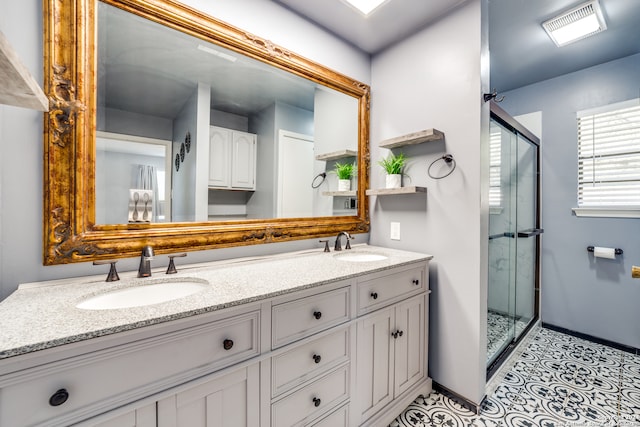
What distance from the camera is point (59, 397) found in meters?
0.65

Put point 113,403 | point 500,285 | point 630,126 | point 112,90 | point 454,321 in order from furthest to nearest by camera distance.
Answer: point 630,126
point 500,285
point 454,321
point 112,90
point 113,403

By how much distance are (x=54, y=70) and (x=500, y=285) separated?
2.81 m

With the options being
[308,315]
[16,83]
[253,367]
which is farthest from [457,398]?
[16,83]

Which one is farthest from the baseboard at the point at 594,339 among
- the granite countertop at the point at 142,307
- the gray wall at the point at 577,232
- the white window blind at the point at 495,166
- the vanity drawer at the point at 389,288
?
the granite countertop at the point at 142,307


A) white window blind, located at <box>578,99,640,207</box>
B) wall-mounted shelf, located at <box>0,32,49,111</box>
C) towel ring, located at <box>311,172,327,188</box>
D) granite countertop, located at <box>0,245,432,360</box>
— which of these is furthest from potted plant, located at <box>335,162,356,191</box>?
white window blind, located at <box>578,99,640,207</box>

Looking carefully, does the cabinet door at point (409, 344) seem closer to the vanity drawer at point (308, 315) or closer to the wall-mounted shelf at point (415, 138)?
the vanity drawer at point (308, 315)

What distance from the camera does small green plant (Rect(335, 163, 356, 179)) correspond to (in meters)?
2.04

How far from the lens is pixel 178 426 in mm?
811

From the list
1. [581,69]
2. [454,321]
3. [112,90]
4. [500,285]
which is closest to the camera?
[112,90]

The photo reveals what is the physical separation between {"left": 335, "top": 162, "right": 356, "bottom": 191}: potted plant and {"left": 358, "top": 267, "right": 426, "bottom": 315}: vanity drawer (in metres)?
0.78

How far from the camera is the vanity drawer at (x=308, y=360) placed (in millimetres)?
1031

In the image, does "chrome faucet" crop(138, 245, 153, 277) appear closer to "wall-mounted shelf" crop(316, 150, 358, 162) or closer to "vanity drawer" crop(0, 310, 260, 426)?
"vanity drawer" crop(0, 310, 260, 426)

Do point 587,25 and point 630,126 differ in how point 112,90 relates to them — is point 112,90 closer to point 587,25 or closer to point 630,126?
point 587,25

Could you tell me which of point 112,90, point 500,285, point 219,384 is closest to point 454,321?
point 500,285
